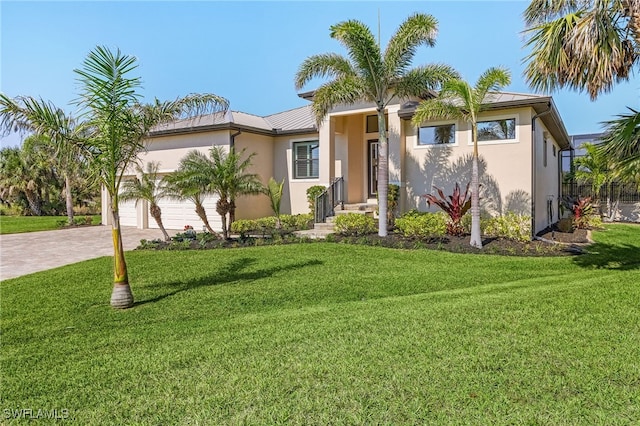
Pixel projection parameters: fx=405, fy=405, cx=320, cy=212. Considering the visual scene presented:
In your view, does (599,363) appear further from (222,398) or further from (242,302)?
(242,302)

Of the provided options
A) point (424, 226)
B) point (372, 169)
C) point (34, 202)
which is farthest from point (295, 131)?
point (34, 202)

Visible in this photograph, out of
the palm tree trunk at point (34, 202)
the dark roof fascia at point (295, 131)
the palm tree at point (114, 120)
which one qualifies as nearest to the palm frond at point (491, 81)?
the dark roof fascia at point (295, 131)

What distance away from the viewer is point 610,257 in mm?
9969

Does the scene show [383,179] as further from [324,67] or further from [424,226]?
[324,67]

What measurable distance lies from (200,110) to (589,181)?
2241cm

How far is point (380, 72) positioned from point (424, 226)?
463 centimetres

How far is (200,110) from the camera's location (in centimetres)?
745

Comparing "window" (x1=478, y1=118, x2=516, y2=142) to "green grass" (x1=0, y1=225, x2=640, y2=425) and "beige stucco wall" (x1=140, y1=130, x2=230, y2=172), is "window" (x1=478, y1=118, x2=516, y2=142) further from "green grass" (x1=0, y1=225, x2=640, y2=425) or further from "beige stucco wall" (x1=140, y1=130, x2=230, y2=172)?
"beige stucco wall" (x1=140, y1=130, x2=230, y2=172)

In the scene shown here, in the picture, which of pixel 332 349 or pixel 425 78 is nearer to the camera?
pixel 332 349


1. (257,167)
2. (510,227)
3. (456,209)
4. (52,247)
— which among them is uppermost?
(257,167)

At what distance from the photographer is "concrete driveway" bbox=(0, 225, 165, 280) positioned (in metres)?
10.2

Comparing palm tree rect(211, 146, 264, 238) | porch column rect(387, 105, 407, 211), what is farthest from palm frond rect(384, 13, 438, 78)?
palm tree rect(211, 146, 264, 238)

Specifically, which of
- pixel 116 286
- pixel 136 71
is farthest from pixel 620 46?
pixel 116 286

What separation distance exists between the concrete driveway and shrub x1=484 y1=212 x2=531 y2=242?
11073mm
